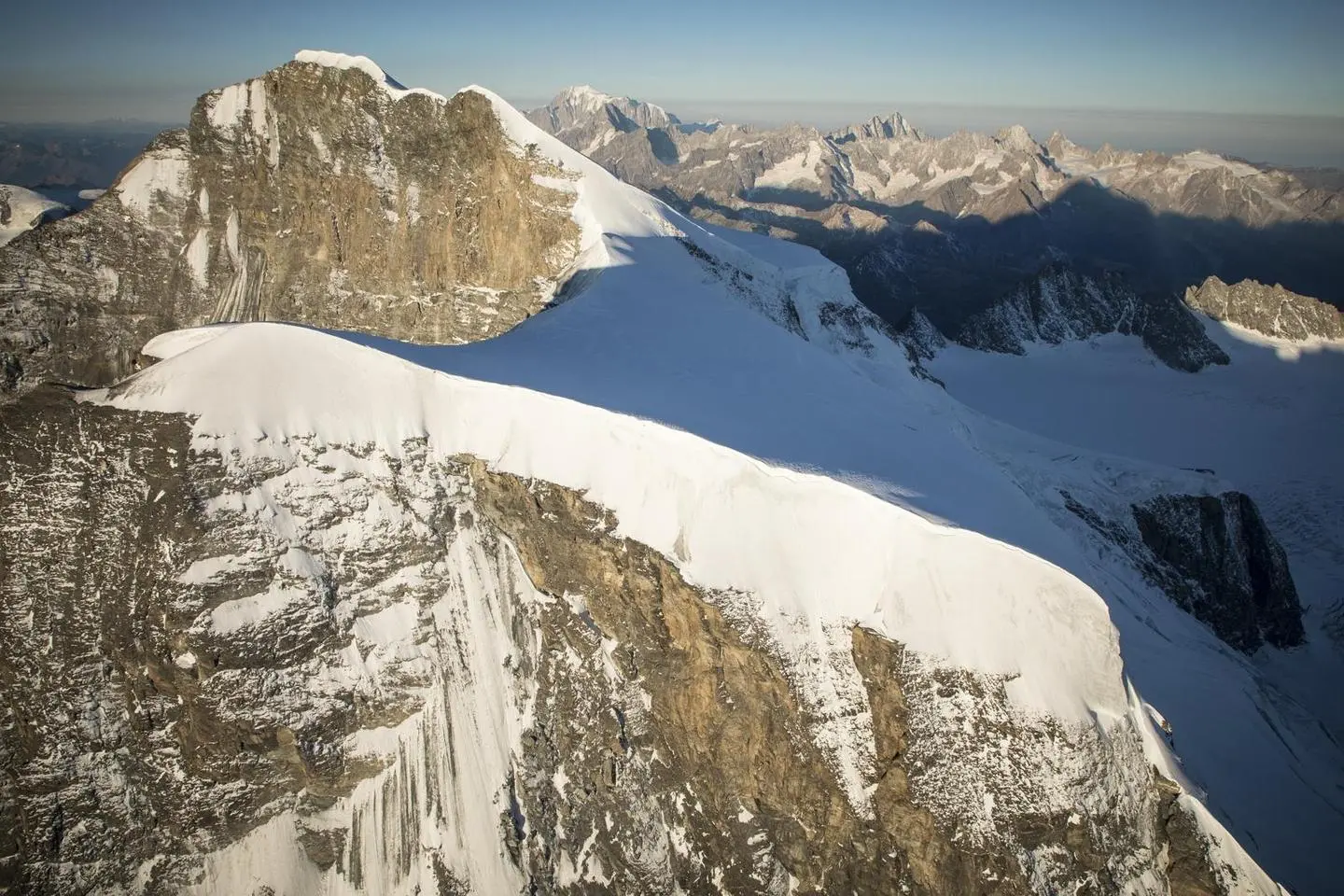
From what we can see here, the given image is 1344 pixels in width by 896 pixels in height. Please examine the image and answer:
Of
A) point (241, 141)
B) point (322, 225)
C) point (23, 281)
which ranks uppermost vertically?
point (241, 141)

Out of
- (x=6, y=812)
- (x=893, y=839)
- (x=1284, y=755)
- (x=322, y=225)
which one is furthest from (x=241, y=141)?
(x=1284, y=755)

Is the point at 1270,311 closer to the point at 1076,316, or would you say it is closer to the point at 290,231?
the point at 1076,316

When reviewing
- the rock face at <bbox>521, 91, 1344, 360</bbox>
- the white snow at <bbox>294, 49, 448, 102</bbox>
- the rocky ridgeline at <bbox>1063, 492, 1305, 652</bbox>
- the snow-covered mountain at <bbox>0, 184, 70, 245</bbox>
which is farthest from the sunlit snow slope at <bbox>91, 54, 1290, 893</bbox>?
the rock face at <bbox>521, 91, 1344, 360</bbox>

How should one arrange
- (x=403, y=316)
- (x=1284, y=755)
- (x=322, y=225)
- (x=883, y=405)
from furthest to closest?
(x=322, y=225), (x=403, y=316), (x=883, y=405), (x=1284, y=755)

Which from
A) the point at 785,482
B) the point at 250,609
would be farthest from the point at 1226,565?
the point at 250,609

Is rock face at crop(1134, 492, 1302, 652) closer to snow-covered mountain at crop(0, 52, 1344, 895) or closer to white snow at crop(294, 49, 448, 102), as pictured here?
snow-covered mountain at crop(0, 52, 1344, 895)

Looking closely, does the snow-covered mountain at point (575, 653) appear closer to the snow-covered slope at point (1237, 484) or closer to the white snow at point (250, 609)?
the white snow at point (250, 609)

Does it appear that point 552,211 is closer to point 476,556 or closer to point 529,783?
point 476,556

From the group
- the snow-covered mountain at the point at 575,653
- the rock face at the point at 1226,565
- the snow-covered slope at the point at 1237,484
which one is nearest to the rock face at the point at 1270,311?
the snow-covered slope at the point at 1237,484
